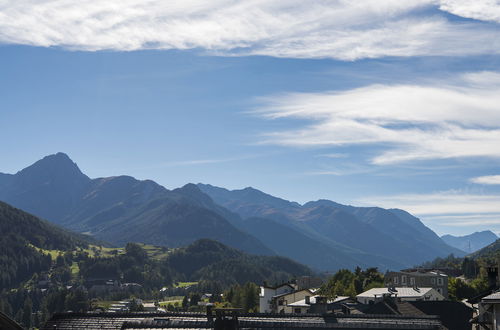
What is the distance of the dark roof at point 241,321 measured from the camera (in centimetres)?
4519

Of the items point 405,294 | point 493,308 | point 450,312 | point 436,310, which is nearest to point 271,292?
point 405,294

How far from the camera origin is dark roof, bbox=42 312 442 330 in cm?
4519

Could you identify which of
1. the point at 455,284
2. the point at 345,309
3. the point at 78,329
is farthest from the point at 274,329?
the point at 455,284

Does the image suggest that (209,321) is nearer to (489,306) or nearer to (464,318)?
(489,306)

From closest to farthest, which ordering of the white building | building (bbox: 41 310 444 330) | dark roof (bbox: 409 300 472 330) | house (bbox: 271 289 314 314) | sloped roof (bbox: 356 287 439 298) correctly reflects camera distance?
the white building → building (bbox: 41 310 444 330) → dark roof (bbox: 409 300 472 330) → sloped roof (bbox: 356 287 439 298) → house (bbox: 271 289 314 314)

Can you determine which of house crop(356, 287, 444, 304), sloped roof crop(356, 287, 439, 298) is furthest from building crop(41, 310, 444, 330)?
sloped roof crop(356, 287, 439, 298)

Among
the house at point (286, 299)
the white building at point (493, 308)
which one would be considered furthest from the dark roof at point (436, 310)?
the white building at point (493, 308)

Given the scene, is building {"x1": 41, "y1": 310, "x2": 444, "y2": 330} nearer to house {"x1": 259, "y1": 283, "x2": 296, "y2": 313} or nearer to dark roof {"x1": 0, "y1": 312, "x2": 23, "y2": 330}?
dark roof {"x1": 0, "y1": 312, "x2": 23, "y2": 330}

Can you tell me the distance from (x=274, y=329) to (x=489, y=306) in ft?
44.4

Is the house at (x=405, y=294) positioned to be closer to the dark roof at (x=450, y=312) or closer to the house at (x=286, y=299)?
the house at (x=286, y=299)

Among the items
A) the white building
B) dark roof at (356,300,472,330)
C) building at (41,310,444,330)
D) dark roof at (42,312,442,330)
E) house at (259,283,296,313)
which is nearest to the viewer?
the white building

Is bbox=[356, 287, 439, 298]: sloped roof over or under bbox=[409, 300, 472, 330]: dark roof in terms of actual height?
over

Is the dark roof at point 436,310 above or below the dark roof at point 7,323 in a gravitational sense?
below

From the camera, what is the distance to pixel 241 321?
44688 mm
